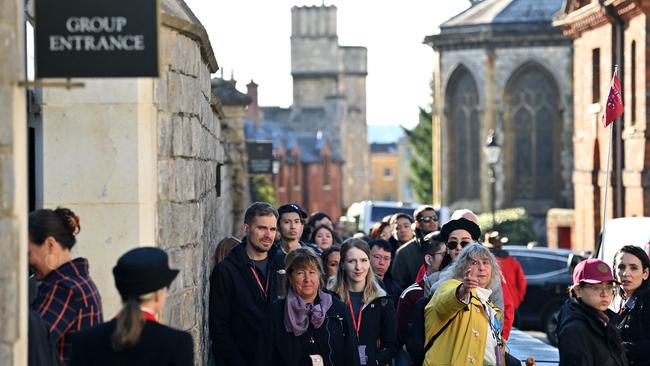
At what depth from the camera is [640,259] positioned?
10008 mm

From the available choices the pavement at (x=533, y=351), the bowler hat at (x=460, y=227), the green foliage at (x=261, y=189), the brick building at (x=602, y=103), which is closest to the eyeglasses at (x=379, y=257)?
the bowler hat at (x=460, y=227)

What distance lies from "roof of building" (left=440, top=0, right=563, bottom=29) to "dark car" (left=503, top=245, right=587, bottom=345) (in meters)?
30.6

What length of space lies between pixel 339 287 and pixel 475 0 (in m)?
57.3

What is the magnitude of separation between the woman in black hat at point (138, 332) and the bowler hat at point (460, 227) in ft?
16.1

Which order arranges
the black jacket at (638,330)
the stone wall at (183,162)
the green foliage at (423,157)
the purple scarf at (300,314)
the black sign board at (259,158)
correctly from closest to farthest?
the stone wall at (183,162)
the purple scarf at (300,314)
the black jacket at (638,330)
the black sign board at (259,158)
the green foliage at (423,157)

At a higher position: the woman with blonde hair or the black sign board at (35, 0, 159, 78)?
the black sign board at (35, 0, 159, 78)

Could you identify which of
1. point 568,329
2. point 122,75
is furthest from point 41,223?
point 568,329

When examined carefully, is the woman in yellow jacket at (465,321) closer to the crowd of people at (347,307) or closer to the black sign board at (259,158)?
the crowd of people at (347,307)

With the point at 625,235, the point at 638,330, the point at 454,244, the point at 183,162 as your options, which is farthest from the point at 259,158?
the point at 183,162

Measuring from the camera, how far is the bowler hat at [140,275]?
591 centimetres

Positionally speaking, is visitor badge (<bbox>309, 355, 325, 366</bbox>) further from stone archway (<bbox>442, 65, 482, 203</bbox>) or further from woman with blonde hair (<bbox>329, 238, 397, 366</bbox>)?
stone archway (<bbox>442, 65, 482, 203</bbox>)

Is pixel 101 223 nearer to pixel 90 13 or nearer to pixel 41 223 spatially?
pixel 41 223

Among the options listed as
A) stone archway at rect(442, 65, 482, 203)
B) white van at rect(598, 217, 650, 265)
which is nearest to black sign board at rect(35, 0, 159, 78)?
white van at rect(598, 217, 650, 265)

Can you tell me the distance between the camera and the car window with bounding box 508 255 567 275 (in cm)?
2494
